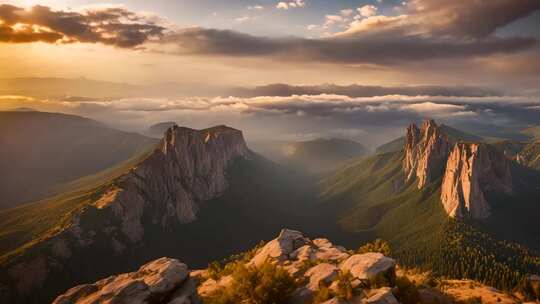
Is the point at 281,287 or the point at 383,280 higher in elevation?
the point at 383,280

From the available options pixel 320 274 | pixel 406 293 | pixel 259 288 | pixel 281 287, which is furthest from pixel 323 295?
pixel 406 293

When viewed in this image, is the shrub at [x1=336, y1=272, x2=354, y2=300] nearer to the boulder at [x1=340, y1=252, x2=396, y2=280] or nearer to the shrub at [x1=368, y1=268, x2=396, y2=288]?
the boulder at [x1=340, y1=252, x2=396, y2=280]

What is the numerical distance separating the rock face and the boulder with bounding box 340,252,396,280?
35681 mm

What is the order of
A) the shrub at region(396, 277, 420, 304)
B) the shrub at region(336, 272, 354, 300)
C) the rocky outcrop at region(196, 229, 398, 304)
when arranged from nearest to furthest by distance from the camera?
the shrub at region(336, 272, 354, 300) → the rocky outcrop at region(196, 229, 398, 304) → the shrub at region(396, 277, 420, 304)

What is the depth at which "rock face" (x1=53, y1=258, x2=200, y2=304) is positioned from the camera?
257ft

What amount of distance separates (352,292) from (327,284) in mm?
11729

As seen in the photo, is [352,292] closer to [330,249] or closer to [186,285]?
[186,285]

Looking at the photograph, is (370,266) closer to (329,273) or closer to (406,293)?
(406,293)

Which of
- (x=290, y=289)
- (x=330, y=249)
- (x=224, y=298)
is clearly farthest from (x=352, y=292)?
(x=330, y=249)

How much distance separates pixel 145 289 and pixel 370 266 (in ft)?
158

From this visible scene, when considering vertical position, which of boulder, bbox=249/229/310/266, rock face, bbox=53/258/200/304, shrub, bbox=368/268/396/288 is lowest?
boulder, bbox=249/229/310/266

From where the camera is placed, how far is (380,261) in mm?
87625

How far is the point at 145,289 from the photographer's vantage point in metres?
80.2

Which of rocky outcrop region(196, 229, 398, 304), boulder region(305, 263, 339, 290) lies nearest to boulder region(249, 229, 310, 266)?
rocky outcrop region(196, 229, 398, 304)
